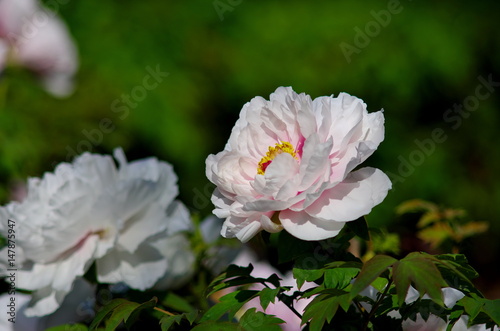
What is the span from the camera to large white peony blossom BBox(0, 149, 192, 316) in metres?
0.92

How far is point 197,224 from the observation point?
1.11 metres

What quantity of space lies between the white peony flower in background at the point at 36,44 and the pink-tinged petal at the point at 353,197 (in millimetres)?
868

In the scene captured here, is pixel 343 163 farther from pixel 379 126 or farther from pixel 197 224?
pixel 197 224

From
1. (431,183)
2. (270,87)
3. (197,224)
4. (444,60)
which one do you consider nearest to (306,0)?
(270,87)

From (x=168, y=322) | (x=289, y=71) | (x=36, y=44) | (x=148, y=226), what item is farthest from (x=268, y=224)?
(x=289, y=71)

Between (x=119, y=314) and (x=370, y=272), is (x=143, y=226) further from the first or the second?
(x=370, y=272)

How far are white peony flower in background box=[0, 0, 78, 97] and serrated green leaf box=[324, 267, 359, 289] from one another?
909 mm

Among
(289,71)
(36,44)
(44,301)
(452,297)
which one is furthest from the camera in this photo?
(289,71)

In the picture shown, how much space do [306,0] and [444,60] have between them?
0.53 m

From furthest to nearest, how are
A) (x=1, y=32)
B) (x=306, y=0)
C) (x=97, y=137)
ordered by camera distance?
(x=306, y=0), (x=97, y=137), (x=1, y=32)

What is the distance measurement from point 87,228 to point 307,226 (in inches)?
15.8

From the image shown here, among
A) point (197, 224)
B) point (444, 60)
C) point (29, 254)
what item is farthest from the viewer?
point (444, 60)

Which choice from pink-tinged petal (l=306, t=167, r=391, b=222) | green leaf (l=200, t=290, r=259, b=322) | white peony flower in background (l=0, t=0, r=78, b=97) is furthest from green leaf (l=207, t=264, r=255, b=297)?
white peony flower in background (l=0, t=0, r=78, b=97)

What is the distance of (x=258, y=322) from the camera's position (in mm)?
642
